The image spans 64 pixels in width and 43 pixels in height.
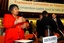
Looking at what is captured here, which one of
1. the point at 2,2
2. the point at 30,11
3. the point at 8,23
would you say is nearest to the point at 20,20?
the point at 8,23

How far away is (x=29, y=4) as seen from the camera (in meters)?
4.26

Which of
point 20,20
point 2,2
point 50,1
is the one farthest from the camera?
point 50,1

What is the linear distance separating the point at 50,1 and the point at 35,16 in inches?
27.3

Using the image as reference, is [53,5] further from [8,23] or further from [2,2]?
[8,23]

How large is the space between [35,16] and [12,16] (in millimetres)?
2758

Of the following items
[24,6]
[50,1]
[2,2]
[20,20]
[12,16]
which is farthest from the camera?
[50,1]

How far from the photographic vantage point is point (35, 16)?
14.2 feet

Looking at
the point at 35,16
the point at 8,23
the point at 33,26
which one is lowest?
the point at 33,26

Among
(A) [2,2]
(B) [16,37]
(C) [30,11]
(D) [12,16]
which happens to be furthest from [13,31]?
(C) [30,11]

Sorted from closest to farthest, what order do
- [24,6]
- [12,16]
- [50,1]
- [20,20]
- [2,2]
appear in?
[20,20] → [12,16] → [2,2] → [24,6] → [50,1]

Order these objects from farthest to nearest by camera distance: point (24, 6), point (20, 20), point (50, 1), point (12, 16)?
point (50, 1) < point (24, 6) < point (12, 16) < point (20, 20)

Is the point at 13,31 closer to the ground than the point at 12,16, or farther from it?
closer to the ground

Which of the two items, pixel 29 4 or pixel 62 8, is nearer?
pixel 29 4

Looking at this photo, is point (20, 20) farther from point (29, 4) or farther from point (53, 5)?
point (53, 5)
